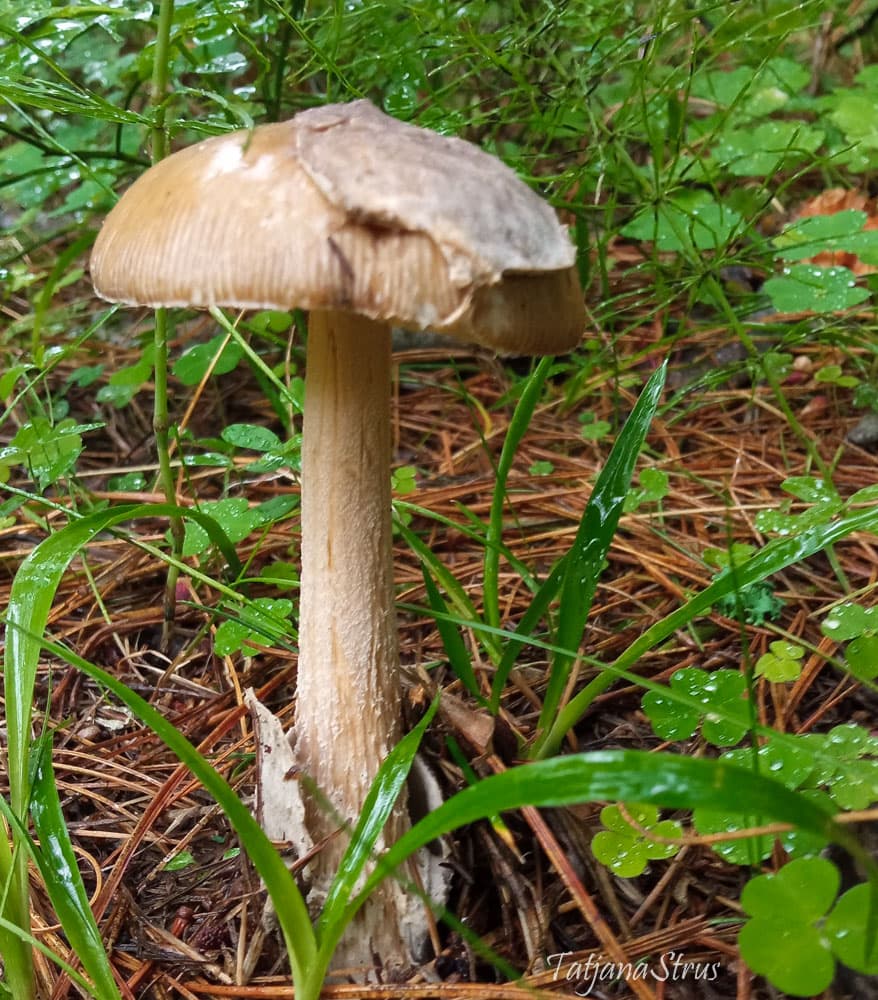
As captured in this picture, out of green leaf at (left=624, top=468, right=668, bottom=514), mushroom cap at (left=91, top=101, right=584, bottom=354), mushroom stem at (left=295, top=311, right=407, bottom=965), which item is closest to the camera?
mushroom cap at (left=91, top=101, right=584, bottom=354)

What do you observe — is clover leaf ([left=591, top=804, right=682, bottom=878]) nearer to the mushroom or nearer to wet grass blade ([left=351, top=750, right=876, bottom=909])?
the mushroom

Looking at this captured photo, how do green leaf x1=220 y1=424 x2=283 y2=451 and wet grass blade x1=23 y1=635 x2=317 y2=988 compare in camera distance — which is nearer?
wet grass blade x1=23 y1=635 x2=317 y2=988

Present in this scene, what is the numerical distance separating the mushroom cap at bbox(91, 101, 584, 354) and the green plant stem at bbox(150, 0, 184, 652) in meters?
0.68

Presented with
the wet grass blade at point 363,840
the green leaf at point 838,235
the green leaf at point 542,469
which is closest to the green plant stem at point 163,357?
the wet grass blade at point 363,840

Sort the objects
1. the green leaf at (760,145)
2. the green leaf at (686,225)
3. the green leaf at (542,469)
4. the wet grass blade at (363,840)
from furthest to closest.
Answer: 1. the green leaf at (760,145)
2. the green leaf at (686,225)
3. the green leaf at (542,469)
4. the wet grass blade at (363,840)

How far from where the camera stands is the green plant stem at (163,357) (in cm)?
169

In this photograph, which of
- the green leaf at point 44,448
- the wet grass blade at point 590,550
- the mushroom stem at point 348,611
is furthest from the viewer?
the green leaf at point 44,448

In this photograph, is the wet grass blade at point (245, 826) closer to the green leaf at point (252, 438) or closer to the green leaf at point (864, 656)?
the green leaf at point (252, 438)

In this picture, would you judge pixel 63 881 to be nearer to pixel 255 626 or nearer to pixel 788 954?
pixel 255 626

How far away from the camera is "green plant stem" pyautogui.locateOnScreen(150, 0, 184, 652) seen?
5.56 ft

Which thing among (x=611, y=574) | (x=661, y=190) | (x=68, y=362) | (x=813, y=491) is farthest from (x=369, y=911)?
(x=68, y=362)

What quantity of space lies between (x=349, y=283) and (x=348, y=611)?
2.01 ft

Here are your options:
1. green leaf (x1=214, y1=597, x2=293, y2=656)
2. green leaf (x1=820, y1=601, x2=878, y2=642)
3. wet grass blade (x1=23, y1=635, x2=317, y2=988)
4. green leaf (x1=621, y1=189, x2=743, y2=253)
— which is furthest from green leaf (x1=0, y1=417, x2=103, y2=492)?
green leaf (x1=621, y1=189, x2=743, y2=253)

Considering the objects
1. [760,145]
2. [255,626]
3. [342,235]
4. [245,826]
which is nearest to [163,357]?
[255,626]
